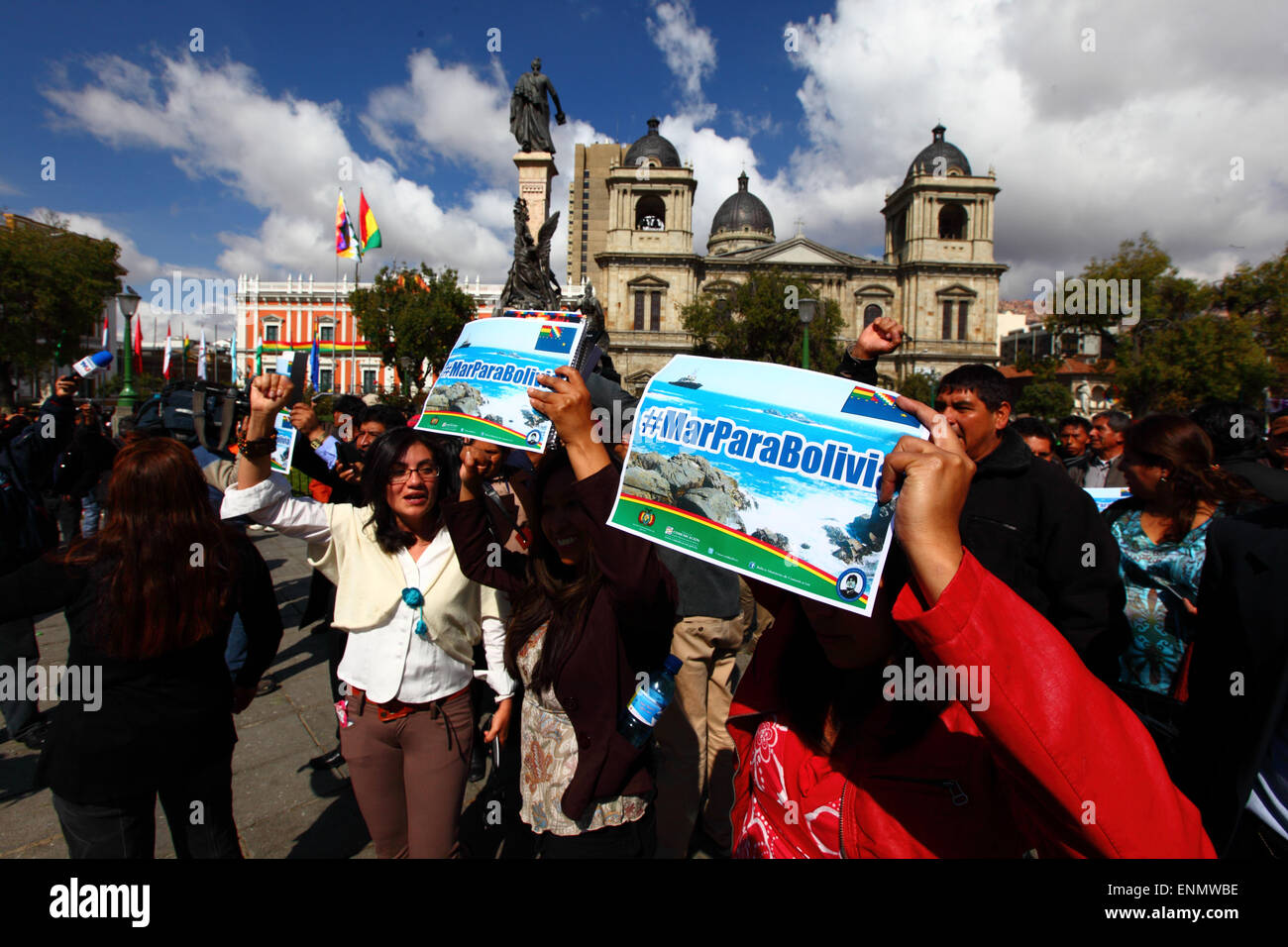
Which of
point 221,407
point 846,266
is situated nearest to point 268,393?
point 221,407

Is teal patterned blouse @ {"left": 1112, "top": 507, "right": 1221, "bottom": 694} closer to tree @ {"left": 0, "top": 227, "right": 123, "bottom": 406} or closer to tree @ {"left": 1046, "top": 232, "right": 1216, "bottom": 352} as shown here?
tree @ {"left": 1046, "top": 232, "right": 1216, "bottom": 352}

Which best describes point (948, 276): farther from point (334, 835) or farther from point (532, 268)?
point (334, 835)

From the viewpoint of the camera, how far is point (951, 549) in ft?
3.23

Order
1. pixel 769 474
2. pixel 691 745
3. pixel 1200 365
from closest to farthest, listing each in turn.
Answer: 1. pixel 769 474
2. pixel 691 745
3. pixel 1200 365

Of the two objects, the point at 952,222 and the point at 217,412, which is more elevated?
the point at 952,222

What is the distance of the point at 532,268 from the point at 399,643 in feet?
32.4

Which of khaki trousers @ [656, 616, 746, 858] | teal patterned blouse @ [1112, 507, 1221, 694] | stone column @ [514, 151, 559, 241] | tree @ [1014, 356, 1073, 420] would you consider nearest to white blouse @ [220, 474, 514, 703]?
khaki trousers @ [656, 616, 746, 858]

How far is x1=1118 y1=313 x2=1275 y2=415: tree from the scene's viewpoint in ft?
80.9

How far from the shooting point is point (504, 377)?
2109mm

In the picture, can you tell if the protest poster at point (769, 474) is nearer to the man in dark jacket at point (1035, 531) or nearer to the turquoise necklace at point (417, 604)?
the turquoise necklace at point (417, 604)

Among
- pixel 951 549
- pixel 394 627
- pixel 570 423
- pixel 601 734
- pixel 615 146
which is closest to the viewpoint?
pixel 951 549
